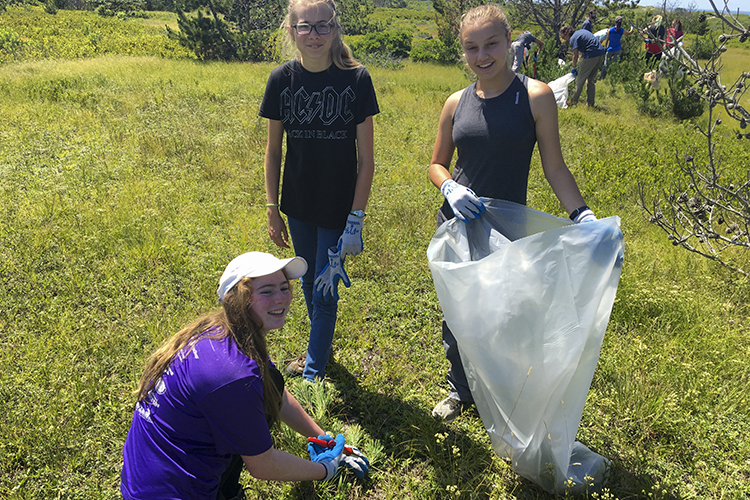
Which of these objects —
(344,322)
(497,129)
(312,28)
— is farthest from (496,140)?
(344,322)

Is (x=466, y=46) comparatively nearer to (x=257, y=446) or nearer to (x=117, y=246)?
(x=257, y=446)

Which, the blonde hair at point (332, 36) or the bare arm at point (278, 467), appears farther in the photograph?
the blonde hair at point (332, 36)

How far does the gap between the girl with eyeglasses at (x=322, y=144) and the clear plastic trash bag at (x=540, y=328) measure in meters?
0.65

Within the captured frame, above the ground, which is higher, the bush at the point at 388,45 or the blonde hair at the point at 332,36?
the bush at the point at 388,45

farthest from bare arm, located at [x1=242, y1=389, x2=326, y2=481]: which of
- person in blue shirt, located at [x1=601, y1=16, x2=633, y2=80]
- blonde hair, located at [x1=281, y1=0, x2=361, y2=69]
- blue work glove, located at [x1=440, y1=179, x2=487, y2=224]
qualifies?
person in blue shirt, located at [x1=601, y1=16, x2=633, y2=80]

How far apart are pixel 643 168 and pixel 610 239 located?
4.32m

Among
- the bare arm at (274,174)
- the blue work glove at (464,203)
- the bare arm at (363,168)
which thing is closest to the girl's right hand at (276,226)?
the bare arm at (274,174)

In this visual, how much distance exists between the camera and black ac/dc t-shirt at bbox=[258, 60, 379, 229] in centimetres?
203

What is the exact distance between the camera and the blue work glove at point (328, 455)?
178cm

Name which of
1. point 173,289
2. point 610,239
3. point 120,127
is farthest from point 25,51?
point 610,239

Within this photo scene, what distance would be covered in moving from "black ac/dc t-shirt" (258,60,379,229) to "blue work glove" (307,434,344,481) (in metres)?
0.96

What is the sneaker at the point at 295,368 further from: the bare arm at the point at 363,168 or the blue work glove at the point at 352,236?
the bare arm at the point at 363,168

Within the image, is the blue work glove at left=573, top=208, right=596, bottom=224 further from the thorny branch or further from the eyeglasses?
the eyeglasses

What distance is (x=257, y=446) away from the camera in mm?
1342
